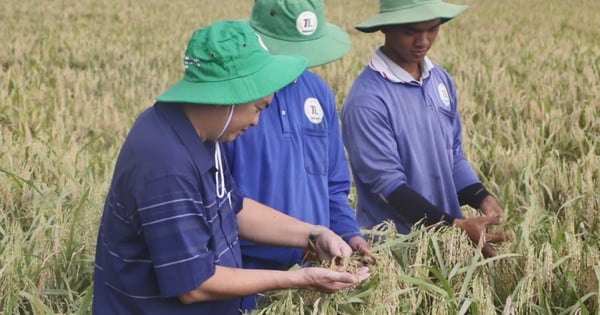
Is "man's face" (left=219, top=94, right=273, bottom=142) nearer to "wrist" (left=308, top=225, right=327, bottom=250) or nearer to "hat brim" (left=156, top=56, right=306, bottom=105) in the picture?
"hat brim" (left=156, top=56, right=306, bottom=105)

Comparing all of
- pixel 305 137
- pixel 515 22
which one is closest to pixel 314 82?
pixel 305 137

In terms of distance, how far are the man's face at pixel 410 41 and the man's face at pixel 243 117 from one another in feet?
2.82

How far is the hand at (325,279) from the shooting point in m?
1.63

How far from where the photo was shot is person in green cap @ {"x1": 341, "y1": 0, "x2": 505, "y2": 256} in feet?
7.48

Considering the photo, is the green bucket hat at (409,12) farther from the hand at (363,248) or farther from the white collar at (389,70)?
the hand at (363,248)

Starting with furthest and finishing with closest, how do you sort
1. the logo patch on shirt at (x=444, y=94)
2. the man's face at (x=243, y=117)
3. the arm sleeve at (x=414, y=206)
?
the logo patch on shirt at (x=444, y=94), the arm sleeve at (x=414, y=206), the man's face at (x=243, y=117)

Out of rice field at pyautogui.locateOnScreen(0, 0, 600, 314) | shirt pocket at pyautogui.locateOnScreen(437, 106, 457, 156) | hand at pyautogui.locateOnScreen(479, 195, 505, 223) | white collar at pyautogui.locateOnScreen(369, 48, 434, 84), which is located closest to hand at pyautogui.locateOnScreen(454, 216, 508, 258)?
rice field at pyautogui.locateOnScreen(0, 0, 600, 314)

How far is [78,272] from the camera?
2537 millimetres

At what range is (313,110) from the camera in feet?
6.67

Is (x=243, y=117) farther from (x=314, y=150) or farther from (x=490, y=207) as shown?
(x=490, y=207)

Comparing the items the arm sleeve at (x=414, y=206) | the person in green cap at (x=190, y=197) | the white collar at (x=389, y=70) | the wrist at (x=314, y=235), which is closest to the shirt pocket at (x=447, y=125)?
the white collar at (x=389, y=70)

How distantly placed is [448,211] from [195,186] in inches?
44.8

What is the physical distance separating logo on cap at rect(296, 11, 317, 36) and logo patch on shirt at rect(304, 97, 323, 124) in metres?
0.17

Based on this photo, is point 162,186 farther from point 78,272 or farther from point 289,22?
point 78,272
